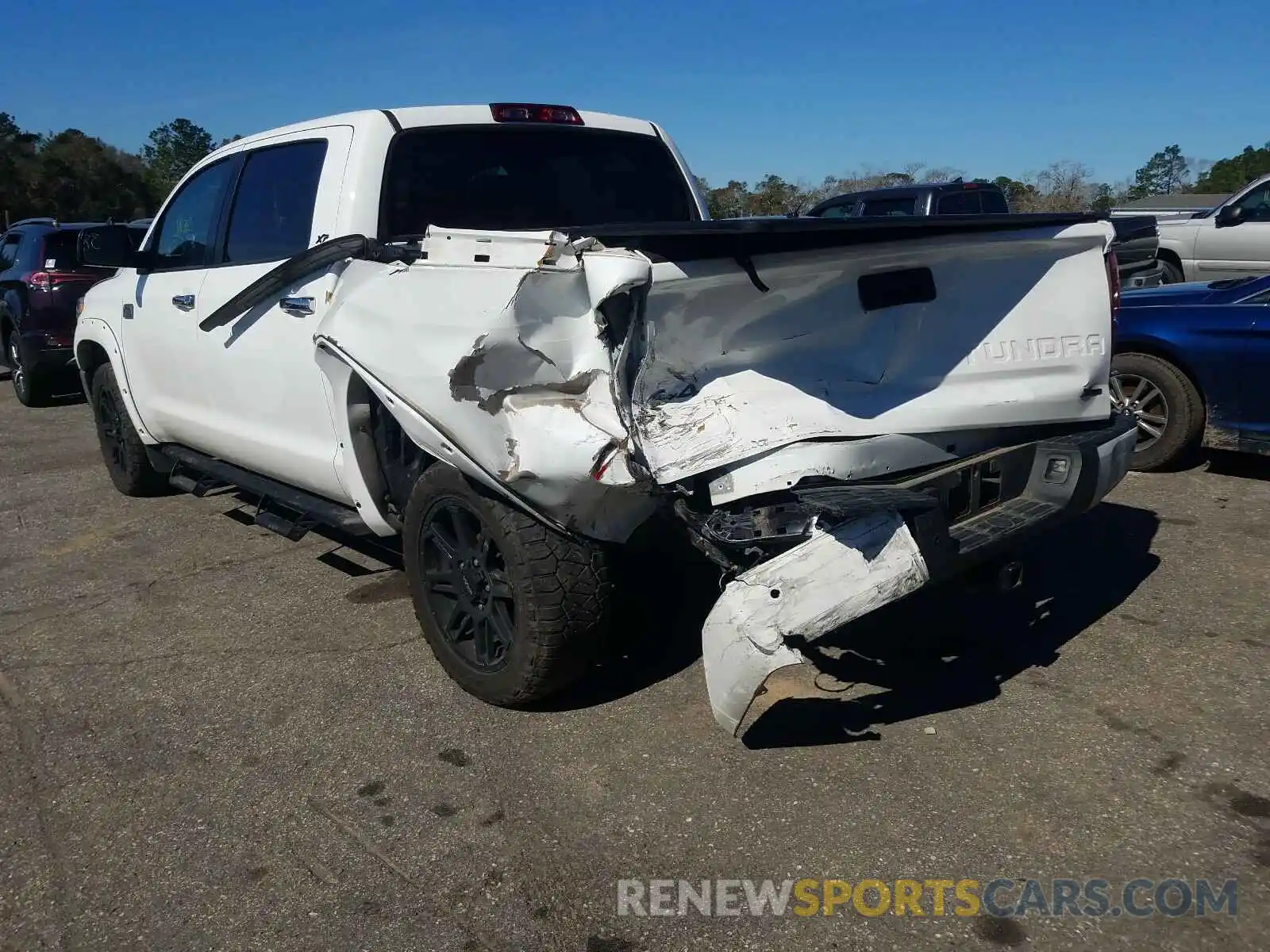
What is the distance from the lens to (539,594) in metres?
3.28

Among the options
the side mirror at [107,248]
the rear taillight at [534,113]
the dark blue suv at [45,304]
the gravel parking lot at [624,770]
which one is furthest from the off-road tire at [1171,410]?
the dark blue suv at [45,304]

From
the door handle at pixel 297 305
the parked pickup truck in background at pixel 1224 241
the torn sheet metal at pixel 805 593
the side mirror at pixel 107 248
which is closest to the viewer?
the torn sheet metal at pixel 805 593

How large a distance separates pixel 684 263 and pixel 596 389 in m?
0.41

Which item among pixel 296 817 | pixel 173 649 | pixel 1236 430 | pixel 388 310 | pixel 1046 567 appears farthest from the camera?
pixel 1236 430

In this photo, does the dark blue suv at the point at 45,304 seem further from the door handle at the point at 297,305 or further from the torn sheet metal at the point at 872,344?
the torn sheet metal at the point at 872,344

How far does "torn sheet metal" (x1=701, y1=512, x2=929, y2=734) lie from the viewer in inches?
111

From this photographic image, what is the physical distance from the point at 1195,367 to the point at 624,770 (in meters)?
4.31

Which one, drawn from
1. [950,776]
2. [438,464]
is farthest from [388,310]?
[950,776]

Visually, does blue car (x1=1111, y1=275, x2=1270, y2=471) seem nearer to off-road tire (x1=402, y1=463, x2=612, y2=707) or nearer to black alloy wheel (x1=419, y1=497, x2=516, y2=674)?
off-road tire (x1=402, y1=463, x2=612, y2=707)

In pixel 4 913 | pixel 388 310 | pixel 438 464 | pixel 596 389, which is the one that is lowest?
pixel 4 913

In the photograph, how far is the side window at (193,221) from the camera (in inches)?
201

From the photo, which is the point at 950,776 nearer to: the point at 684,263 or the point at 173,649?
the point at 684,263

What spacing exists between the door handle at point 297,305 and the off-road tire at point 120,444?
8.13 feet

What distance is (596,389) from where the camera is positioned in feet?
9.49
